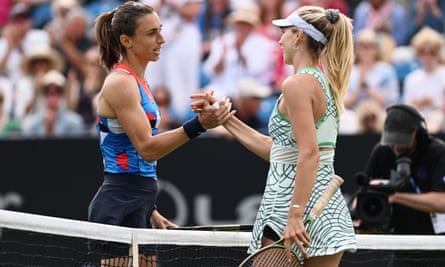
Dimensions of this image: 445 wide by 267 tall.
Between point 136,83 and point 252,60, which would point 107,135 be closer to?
point 136,83

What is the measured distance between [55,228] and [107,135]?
627mm

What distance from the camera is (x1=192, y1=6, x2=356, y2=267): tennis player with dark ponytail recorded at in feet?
16.5

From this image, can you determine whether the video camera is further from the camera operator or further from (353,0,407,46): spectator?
(353,0,407,46): spectator

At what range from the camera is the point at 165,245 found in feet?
19.8

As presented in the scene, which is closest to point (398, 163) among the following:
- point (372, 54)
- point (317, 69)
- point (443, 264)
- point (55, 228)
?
point (443, 264)

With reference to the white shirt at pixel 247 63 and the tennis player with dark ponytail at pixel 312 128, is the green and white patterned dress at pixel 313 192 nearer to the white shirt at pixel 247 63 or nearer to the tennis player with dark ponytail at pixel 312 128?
the tennis player with dark ponytail at pixel 312 128

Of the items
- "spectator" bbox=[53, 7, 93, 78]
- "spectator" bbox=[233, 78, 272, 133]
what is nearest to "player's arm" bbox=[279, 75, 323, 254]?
"spectator" bbox=[233, 78, 272, 133]

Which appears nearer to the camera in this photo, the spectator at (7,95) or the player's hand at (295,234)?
the player's hand at (295,234)

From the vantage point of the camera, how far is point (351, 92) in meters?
11.5

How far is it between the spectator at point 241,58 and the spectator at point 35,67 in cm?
169

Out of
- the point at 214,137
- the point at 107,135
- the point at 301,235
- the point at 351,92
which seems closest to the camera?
the point at 301,235

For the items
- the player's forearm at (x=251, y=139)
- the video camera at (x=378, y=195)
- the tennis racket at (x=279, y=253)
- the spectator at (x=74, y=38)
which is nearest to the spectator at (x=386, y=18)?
the spectator at (x=74, y=38)

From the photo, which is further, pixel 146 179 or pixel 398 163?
pixel 398 163

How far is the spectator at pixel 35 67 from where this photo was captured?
1177 cm
